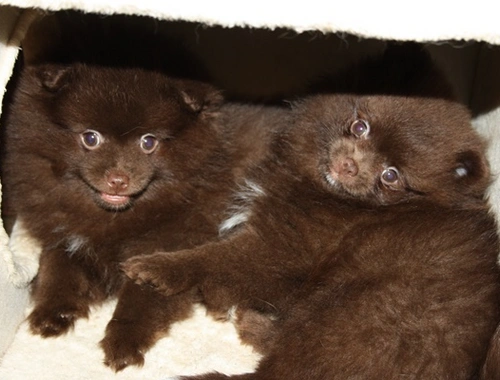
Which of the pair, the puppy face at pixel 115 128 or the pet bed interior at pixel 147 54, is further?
the puppy face at pixel 115 128

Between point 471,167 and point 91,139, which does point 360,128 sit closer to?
point 471,167

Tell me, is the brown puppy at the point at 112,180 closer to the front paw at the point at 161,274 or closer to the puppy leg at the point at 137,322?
the puppy leg at the point at 137,322

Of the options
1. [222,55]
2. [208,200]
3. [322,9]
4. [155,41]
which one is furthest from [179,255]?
[222,55]

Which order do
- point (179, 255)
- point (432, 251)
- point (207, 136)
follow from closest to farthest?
point (432, 251)
point (179, 255)
point (207, 136)

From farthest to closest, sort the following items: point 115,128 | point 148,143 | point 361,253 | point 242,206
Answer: point 242,206 → point 148,143 → point 115,128 → point 361,253

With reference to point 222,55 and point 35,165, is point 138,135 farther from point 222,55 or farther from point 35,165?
point 222,55

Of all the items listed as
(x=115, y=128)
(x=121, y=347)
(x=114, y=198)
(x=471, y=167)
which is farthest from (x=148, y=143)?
(x=471, y=167)

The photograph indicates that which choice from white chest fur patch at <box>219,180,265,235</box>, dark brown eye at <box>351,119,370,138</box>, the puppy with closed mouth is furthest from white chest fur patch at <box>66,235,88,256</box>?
dark brown eye at <box>351,119,370,138</box>

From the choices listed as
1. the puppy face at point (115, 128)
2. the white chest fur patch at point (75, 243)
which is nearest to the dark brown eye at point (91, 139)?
the puppy face at point (115, 128)
